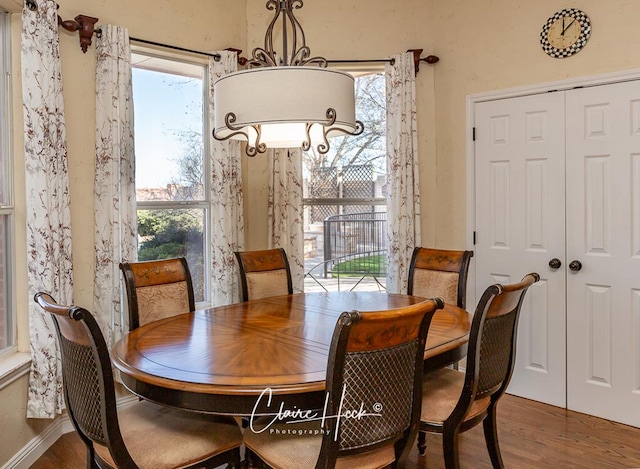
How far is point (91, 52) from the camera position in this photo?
119 inches

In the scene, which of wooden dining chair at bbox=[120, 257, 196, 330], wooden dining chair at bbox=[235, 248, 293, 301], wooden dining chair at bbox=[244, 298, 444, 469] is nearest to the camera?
wooden dining chair at bbox=[244, 298, 444, 469]

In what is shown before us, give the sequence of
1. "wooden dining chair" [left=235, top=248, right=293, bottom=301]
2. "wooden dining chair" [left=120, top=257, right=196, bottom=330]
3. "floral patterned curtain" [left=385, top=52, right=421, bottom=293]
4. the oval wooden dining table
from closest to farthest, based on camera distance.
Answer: the oval wooden dining table, "wooden dining chair" [left=120, top=257, right=196, bottom=330], "wooden dining chair" [left=235, top=248, right=293, bottom=301], "floral patterned curtain" [left=385, top=52, right=421, bottom=293]

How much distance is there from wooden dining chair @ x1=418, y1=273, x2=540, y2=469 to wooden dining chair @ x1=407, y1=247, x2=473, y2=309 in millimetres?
733

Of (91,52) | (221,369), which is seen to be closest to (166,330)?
(221,369)

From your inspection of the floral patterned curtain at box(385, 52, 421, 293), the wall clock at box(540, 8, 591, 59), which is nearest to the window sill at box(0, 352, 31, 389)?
the floral patterned curtain at box(385, 52, 421, 293)

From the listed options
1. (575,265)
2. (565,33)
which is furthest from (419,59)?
(575,265)

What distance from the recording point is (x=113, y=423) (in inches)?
64.6

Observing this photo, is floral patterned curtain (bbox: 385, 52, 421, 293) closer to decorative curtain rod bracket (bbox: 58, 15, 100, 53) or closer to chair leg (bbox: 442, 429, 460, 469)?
chair leg (bbox: 442, 429, 460, 469)

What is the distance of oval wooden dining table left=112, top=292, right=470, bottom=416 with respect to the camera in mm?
1601

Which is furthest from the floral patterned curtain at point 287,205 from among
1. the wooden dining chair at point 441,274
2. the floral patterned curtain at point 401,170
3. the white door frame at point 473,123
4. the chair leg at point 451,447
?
the chair leg at point 451,447

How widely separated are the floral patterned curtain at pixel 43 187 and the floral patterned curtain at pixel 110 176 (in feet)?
1.02

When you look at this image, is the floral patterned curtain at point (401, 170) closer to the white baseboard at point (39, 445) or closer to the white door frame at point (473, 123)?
the white door frame at point (473, 123)

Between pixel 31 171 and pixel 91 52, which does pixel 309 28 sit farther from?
pixel 31 171

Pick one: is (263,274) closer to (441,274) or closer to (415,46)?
(441,274)
